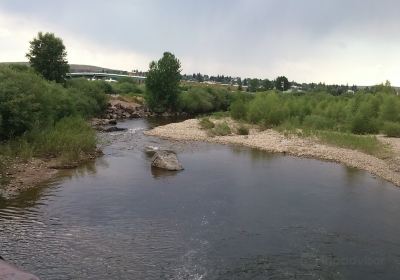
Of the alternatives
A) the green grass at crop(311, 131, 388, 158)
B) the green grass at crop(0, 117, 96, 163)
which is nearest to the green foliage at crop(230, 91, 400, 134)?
the green grass at crop(311, 131, 388, 158)

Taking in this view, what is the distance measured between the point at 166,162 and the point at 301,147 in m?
17.3

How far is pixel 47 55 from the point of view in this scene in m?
61.2

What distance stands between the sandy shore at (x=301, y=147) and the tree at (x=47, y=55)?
19.4 metres

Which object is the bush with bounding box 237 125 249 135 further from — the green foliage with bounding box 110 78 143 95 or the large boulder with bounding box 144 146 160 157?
the green foliage with bounding box 110 78 143 95

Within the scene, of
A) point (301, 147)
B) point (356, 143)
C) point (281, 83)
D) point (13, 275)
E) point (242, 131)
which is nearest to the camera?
point (13, 275)

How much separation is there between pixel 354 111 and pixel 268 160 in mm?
30751

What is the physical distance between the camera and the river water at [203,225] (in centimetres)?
1505

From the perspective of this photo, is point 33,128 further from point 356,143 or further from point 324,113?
point 324,113

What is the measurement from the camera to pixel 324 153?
39.8 meters

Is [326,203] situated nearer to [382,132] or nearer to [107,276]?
[107,276]

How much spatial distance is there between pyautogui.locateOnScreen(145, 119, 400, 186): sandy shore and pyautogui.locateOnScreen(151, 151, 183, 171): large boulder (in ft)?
45.5

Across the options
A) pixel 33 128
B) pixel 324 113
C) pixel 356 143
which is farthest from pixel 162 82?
pixel 33 128

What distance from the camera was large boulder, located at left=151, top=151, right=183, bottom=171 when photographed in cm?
3097

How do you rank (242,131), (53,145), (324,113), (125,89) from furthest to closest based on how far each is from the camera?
1. (125,89)
2. (324,113)
3. (242,131)
4. (53,145)
